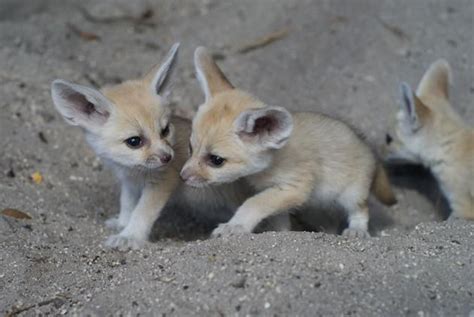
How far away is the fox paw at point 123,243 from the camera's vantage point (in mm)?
4344

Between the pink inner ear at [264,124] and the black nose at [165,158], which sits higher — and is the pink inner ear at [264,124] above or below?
above

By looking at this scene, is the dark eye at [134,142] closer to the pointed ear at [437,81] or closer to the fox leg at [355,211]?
the fox leg at [355,211]

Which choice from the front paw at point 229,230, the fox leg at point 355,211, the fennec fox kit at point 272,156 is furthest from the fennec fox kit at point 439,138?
the front paw at point 229,230

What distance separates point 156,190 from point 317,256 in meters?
1.29

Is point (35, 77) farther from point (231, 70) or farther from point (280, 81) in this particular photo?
point (280, 81)

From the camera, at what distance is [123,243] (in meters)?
4.36

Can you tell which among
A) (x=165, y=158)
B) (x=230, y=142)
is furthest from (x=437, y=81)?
(x=165, y=158)

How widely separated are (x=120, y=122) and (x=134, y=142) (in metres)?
0.15

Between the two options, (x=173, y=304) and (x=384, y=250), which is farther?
(x=384, y=250)

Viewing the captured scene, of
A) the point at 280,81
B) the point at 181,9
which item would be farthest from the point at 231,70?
the point at 181,9

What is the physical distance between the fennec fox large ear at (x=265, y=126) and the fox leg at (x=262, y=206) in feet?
1.18

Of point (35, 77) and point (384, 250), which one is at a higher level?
point (384, 250)

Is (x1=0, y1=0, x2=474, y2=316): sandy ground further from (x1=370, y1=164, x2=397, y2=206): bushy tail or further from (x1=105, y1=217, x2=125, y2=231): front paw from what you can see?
(x1=370, y1=164, x2=397, y2=206): bushy tail

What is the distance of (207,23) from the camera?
289 inches
